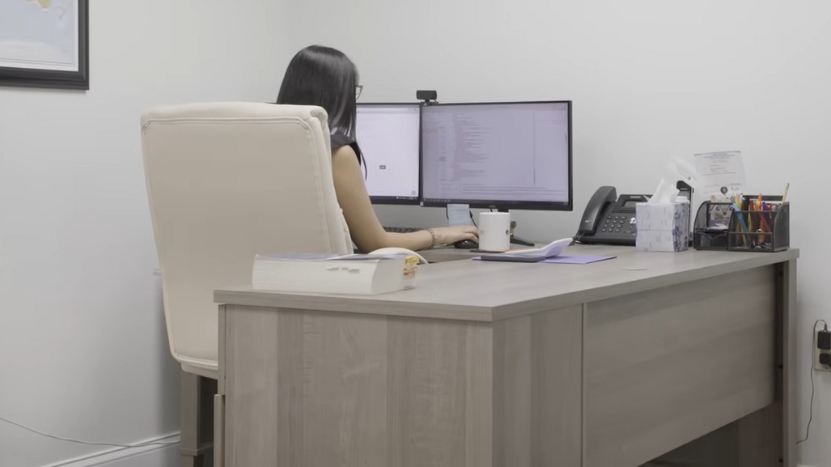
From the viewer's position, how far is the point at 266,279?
5.57ft

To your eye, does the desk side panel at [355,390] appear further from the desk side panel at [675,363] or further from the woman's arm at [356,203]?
the woman's arm at [356,203]

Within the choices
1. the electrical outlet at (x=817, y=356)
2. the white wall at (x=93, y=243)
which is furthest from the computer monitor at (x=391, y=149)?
the electrical outlet at (x=817, y=356)

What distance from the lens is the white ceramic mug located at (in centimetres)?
270

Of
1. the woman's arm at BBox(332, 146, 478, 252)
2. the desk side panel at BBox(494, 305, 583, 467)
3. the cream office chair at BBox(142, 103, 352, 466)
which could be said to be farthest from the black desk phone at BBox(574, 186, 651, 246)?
the desk side panel at BBox(494, 305, 583, 467)

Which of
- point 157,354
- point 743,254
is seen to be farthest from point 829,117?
point 157,354

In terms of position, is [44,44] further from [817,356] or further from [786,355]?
[817,356]

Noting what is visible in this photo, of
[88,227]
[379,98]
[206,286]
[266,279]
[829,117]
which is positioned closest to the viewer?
[266,279]

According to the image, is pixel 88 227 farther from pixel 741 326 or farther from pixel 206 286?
pixel 741 326

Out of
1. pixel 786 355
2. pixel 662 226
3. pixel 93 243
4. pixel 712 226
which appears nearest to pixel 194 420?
pixel 93 243

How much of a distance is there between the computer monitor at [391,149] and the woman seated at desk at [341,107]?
0.59 meters

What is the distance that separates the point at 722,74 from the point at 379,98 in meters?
1.19

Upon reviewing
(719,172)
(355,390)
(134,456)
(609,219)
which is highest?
(719,172)

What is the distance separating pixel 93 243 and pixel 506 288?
165 centimetres

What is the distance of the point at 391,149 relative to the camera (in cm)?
317
